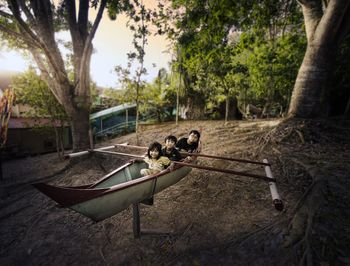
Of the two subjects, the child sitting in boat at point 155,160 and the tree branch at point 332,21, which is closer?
the child sitting in boat at point 155,160

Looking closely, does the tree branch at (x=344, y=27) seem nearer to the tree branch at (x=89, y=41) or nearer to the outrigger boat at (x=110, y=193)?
the outrigger boat at (x=110, y=193)

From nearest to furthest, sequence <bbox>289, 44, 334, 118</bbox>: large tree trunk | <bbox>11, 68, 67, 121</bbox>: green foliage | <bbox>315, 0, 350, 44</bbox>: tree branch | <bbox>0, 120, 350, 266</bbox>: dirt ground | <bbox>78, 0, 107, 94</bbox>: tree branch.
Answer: <bbox>0, 120, 350, 266</bbox>: dirt ground
<bbox>315, 0, 350, 44</bbox>: tree branch
<bbox>289, 44, 334, 118</bbox>: large tree trunk
<bbox>78, 0, 107, 94</bbox>: tree branch
<bbox>11, 68, 67, 121</bbox>: green foliage

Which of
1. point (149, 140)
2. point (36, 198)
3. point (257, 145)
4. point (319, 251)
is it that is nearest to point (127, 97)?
point (149, 140)

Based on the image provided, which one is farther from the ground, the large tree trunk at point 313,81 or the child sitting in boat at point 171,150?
the large tree trunk at point 313,81

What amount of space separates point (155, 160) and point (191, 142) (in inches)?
71.3

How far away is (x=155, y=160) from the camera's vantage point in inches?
178

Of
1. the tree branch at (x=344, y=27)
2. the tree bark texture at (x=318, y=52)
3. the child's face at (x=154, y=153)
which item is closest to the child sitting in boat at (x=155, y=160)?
the child's face at (x=154, y=153)

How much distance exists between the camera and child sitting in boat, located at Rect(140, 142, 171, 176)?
444 cm

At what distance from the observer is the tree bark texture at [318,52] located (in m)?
5.73

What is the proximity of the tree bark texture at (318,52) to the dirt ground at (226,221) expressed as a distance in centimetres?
70

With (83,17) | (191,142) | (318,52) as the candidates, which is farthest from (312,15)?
(83,17)

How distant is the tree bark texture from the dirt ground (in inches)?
27.6

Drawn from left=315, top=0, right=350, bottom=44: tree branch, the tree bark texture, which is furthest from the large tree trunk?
left=315, top=0, right=350, bottom=44: tree branch

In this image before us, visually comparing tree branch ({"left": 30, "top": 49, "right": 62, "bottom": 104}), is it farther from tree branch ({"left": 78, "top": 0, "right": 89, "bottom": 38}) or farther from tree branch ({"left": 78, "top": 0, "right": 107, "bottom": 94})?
tree branch ({"left": 78, "top": 0, "right": 89, "bottom": 38})
